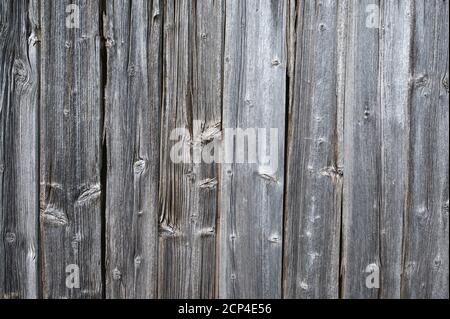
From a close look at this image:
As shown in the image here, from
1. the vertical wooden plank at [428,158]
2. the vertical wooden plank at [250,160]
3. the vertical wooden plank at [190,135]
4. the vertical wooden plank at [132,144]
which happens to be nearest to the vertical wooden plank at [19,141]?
the vertical wooden plank at [132,144]

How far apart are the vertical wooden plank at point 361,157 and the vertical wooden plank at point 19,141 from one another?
4.00 feet

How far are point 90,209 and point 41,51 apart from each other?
637 millimetres

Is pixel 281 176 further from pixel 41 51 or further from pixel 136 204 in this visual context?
pixel 41 51

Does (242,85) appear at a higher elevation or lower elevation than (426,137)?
higher

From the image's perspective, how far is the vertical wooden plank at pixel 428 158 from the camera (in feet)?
5.98

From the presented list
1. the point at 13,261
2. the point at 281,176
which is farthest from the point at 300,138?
the point at 13,261

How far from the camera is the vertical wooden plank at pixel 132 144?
1.76 meters

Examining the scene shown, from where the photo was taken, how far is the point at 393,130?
5.97 ft

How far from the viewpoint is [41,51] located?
1.77 metres

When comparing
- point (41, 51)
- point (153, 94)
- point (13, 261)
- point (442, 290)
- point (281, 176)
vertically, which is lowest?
point (442, 290)

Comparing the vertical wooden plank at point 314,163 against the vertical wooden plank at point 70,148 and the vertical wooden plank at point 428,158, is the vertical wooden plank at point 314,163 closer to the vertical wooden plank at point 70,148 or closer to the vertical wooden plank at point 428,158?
the vertical wooden plank at point 428,158

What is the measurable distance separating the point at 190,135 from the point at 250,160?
25 cm

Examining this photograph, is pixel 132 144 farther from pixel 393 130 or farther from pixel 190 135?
pixel 393 130

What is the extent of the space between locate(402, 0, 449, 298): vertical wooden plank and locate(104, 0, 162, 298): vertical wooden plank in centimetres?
102
